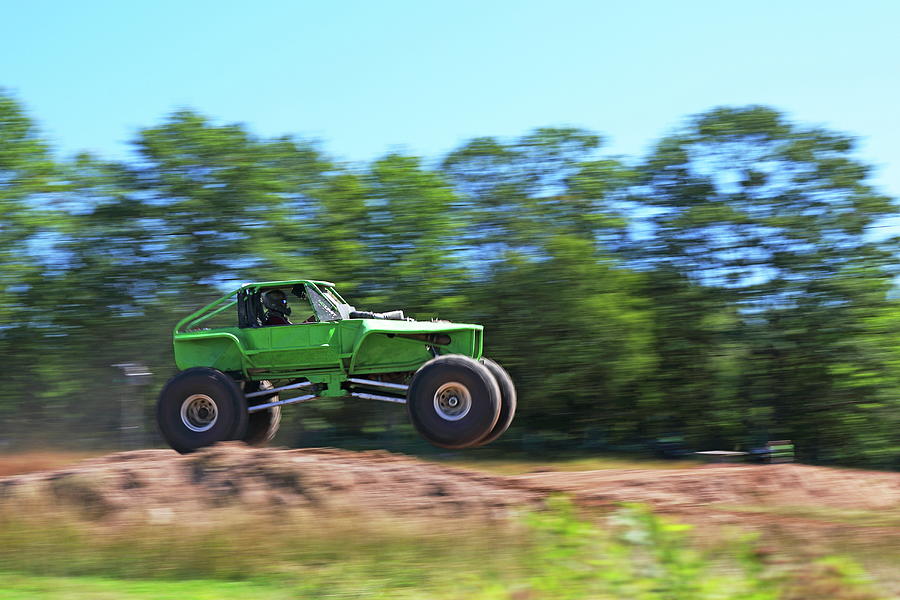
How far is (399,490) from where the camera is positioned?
1060 cm

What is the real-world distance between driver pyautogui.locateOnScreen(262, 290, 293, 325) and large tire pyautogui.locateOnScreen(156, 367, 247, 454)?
1109mm

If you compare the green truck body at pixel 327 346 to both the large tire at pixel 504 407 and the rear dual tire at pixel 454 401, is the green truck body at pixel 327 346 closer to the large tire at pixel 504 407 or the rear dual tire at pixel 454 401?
the large tire at pixel 504 407

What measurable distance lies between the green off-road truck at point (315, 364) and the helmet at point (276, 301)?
1 cm

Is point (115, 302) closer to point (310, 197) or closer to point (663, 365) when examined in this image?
point (310, 197)

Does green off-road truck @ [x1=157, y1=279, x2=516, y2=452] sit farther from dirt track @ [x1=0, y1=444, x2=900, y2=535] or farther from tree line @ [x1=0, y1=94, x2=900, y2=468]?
tree line @ [x1=0, y1=94, x2=900, y2=468]

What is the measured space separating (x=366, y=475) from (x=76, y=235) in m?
17.9

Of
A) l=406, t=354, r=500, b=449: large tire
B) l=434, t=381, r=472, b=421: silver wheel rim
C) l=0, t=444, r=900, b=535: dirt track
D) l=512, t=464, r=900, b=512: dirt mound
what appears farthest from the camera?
l=434, t=381, r=472, b=421: silver wheel rim

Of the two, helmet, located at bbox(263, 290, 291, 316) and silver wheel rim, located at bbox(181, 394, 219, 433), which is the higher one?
helmet, located at bbox(263, 290, 291, 316)

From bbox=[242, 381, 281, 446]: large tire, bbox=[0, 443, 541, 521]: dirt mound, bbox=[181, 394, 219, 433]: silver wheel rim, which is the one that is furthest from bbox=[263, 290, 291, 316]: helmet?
bbox=[0, 443, 541, 521]: dirt mound

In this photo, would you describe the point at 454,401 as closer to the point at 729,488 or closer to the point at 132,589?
the point at 729,488

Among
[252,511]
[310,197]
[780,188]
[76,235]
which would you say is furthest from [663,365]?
[252,511]

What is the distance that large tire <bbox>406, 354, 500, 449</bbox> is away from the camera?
12039 mm

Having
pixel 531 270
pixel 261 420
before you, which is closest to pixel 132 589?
pixel 261 420

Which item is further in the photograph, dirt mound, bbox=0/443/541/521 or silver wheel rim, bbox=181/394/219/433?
silver wheel rim, bbox=181/394/219/433
